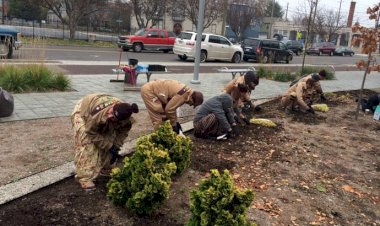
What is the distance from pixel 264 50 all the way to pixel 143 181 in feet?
70.8

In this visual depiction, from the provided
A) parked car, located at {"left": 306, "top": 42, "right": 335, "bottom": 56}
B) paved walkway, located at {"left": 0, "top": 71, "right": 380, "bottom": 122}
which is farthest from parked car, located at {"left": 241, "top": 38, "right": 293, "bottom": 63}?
parked car, located at {"left": 306, "top": 42, "right": 335, "bottom": 56}

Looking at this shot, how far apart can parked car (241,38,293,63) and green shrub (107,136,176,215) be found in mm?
19611

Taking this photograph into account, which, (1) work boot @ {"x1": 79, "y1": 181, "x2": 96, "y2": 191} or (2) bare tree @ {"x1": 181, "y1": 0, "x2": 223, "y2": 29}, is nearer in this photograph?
(1) work boot @ {"x1": 79, "y1": 181, "x2": 96, "y2": 191}

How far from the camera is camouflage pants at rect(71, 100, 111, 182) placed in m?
4.12

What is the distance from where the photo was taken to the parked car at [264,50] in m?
23.8

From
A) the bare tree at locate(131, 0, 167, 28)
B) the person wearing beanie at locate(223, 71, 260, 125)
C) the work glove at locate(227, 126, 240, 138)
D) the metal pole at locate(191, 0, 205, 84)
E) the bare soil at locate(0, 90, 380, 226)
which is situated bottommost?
the bare soil at locate(0, 90, 380, 226)

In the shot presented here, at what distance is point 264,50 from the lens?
2411 centimetres

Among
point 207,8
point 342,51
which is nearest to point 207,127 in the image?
point 207,8

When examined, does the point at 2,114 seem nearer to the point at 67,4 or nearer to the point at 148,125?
the point at 148,125

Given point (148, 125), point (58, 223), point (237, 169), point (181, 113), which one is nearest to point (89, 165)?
point (58, 223)

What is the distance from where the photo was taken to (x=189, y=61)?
20.9m

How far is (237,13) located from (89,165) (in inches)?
1662

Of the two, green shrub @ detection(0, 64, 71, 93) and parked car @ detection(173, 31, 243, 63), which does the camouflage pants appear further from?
parked car @ detection(173, 31, 243, 63)

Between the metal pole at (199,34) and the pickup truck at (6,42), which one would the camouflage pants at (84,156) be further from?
the pickup truck at (6,42)
